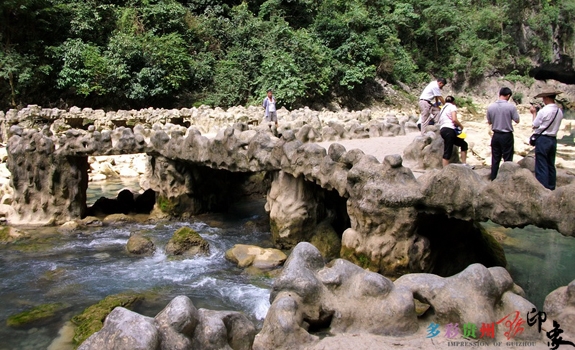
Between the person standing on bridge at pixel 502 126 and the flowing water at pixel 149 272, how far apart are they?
7.51 feet

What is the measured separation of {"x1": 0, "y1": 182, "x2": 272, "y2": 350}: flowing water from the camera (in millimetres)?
7715

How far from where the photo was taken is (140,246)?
1029 cm

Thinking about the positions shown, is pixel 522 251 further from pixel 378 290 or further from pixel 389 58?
pixel 389 58

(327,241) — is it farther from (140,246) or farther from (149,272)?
(140,246)

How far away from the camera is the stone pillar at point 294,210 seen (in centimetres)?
1010

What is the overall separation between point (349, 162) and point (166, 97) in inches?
881

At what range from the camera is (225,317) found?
4.86m

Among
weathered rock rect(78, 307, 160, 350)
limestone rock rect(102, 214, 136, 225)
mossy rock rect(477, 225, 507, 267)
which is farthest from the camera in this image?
limestone rock rect(102, 214, 136, 225)

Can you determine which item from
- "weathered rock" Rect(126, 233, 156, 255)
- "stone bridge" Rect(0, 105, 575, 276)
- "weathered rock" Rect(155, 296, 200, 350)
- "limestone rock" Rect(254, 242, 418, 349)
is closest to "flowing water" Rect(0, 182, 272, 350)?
"weathered rock" Rect(126, 233, 156, 255)

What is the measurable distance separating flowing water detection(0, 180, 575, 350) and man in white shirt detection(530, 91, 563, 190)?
2.13m

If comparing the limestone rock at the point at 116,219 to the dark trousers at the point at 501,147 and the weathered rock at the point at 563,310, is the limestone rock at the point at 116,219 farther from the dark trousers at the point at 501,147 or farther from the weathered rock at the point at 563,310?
the weathered rock at the point at 563,310

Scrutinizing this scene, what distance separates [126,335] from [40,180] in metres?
9.78

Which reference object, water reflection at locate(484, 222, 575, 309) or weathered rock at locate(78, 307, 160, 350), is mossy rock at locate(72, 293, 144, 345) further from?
water reflection at locate(484, 222, 575, 309)

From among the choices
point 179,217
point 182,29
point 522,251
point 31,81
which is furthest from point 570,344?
point 182,29
